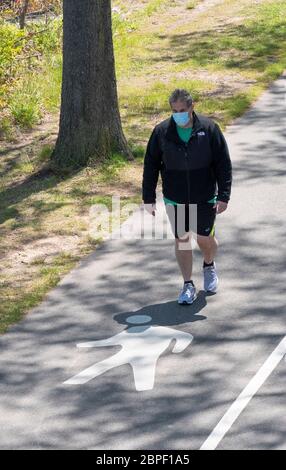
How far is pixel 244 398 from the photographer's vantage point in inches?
316

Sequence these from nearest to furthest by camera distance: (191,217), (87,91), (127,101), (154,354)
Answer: (154,354) < (191,217) < (87,91) < (127,101)

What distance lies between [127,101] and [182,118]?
7.69 meters

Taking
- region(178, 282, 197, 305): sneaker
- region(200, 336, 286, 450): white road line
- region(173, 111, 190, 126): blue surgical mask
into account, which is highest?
region(173, 111, 190, 126): blue surgical mask

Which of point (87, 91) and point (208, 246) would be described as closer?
point (208, 246)

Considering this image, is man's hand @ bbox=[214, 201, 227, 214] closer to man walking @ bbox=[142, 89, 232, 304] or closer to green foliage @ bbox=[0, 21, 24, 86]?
man walking @ bbox=[142, 89, 232, 304]

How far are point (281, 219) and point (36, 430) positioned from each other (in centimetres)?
483

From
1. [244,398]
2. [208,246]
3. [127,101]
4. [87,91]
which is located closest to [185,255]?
[208,246]

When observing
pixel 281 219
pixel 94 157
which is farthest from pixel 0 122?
pixel 281 219

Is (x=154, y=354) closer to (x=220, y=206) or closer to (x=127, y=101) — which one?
(x=220, y=206)

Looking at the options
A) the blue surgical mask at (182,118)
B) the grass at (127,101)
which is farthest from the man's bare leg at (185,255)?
the grass at (127,101)

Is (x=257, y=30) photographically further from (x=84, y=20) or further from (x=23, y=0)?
(x=84, y=20)

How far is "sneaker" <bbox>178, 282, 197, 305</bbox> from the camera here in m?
9.77

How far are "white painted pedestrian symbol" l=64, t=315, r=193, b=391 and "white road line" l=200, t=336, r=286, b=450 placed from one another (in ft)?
2.29

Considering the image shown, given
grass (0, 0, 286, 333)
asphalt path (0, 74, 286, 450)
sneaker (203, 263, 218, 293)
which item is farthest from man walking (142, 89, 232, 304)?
grass (0, 0, 286, 333)
